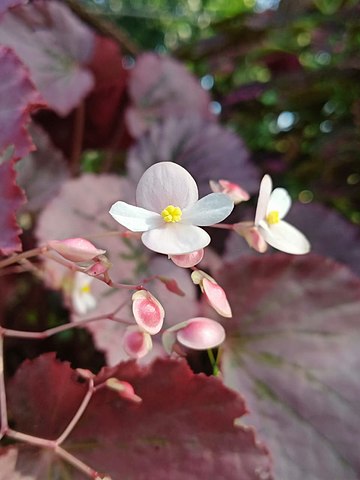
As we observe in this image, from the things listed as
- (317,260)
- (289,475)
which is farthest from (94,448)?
(317,260)

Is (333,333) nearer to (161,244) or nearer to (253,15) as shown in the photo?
(161,244)

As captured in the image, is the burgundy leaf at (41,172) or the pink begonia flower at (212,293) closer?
the pink begonia flower at (212,293)


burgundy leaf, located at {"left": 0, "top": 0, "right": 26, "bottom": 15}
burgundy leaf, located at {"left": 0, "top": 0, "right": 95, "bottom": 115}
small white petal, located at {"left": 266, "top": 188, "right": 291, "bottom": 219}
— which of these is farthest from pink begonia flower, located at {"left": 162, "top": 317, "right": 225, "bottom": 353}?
burgundy leaf, located at {"left": 0, "top": 0, "right": 95, "bottom": 115}

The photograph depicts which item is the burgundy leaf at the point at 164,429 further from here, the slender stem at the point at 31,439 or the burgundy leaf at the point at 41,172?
the burgundy leaf at the point at 41,172

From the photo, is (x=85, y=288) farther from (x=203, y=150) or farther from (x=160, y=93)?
(x=160, y=93)

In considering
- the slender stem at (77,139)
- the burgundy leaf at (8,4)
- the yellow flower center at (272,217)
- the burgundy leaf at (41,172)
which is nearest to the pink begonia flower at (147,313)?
the yellow flower center at (272,217)

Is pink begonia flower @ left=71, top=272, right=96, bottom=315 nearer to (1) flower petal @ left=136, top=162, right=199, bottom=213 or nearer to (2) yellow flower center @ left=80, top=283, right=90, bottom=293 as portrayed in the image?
(2) yellow flower center @ left=80, top=283, right=90, bottom=293
